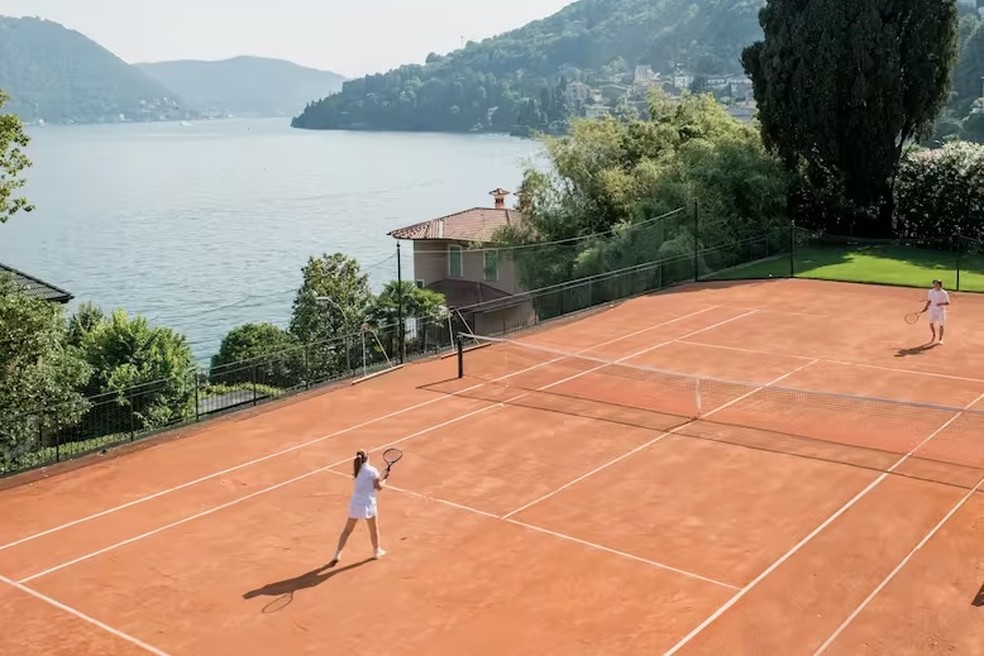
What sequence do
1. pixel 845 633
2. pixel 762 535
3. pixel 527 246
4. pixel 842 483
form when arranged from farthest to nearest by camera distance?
pixel 527 246
pixel 842 483
pixel 762 535
pixel 845 633

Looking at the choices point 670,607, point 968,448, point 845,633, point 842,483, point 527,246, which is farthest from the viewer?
point 527,246

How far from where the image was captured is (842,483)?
17891 mm

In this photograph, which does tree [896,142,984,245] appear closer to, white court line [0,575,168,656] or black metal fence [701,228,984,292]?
black metal fence [701,228,984,292]

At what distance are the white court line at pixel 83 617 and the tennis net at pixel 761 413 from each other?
1132cm

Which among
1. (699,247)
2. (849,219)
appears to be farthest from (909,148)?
(699,247)

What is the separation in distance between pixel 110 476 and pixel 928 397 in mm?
16841

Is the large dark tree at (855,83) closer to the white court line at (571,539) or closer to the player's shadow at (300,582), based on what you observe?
the white court line at (571,539)

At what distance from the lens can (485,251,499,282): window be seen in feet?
166

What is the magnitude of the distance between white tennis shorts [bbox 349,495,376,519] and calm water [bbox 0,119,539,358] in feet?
130

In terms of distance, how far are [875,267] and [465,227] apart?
25.8 m

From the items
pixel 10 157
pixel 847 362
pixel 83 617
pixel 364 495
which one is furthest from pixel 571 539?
pixel 10 157

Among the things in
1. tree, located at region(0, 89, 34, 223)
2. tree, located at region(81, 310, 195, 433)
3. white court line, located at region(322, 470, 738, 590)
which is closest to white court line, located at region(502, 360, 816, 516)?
white court line, located at region(322, 470, 738, 590)

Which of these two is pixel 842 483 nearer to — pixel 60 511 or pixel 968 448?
pixel 968 448

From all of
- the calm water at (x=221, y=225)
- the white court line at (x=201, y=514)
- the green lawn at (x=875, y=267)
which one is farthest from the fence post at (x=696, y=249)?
the white court line at (x=201, y=514)
